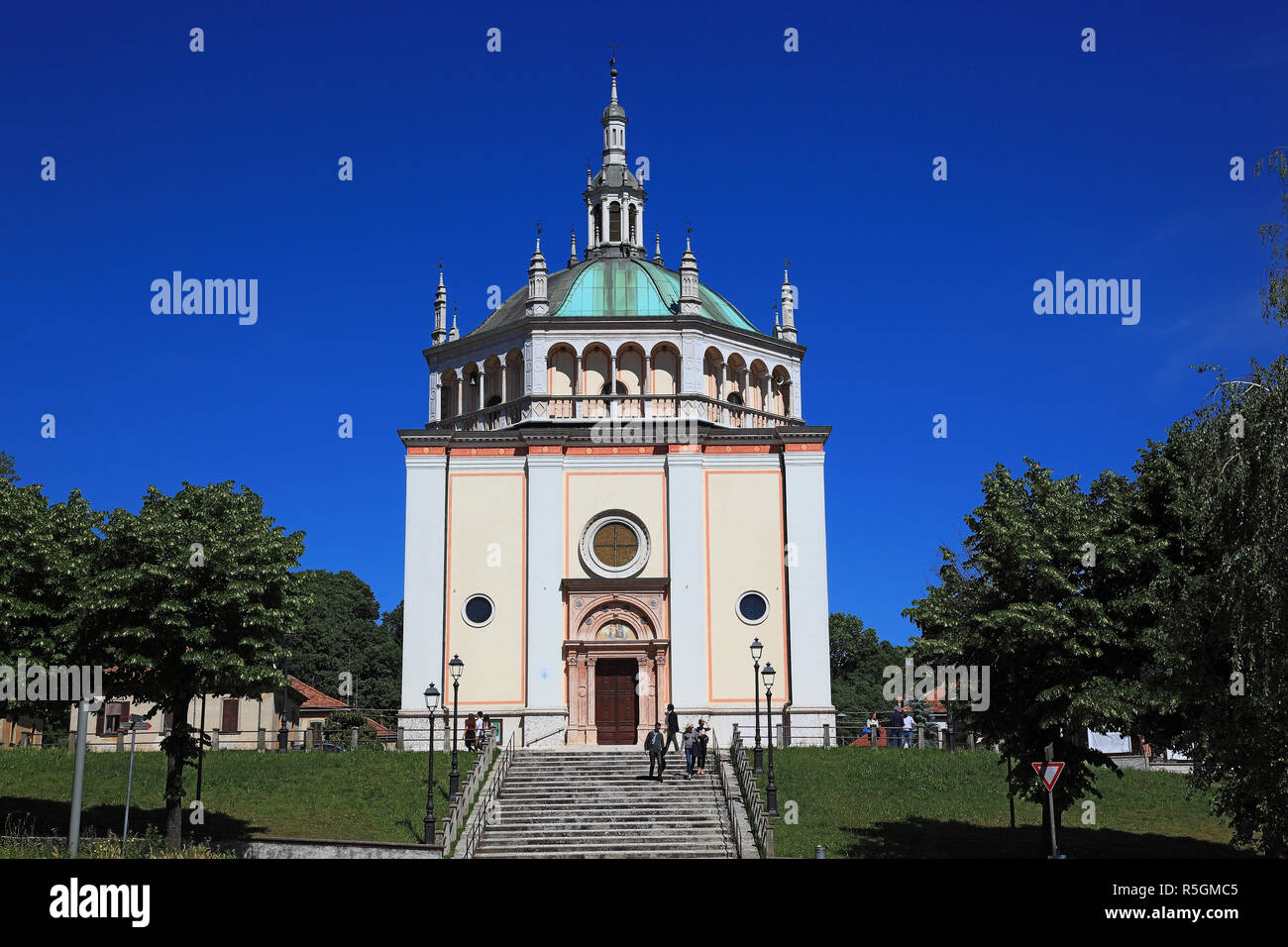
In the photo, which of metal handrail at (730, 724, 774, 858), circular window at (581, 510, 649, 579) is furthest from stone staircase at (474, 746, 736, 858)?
circular window at (581, 510, 649, 579)

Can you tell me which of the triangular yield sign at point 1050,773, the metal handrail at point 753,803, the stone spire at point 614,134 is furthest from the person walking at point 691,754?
the stone spire at point 614,134

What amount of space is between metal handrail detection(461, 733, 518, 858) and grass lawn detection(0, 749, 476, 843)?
1.01 meters

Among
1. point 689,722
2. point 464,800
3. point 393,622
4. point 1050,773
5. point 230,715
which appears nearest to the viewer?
point 1050,773

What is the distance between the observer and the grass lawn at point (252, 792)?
2856 centimetres

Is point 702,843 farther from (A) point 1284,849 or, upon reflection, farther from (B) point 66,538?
(B) point 66,538

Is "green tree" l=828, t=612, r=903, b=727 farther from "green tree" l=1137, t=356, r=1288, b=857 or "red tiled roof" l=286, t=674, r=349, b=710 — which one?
"green tree" l=1137, t=356, r=1288, b=857

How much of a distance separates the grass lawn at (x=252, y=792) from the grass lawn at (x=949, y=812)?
9242 mm

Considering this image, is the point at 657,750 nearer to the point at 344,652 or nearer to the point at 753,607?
the point at 753,607

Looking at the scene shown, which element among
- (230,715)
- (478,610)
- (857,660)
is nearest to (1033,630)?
(478,610)

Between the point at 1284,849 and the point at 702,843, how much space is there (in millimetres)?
13084

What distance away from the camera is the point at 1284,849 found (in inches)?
734

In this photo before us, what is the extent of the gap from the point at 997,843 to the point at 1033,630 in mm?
6161

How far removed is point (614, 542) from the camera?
42156 mm
